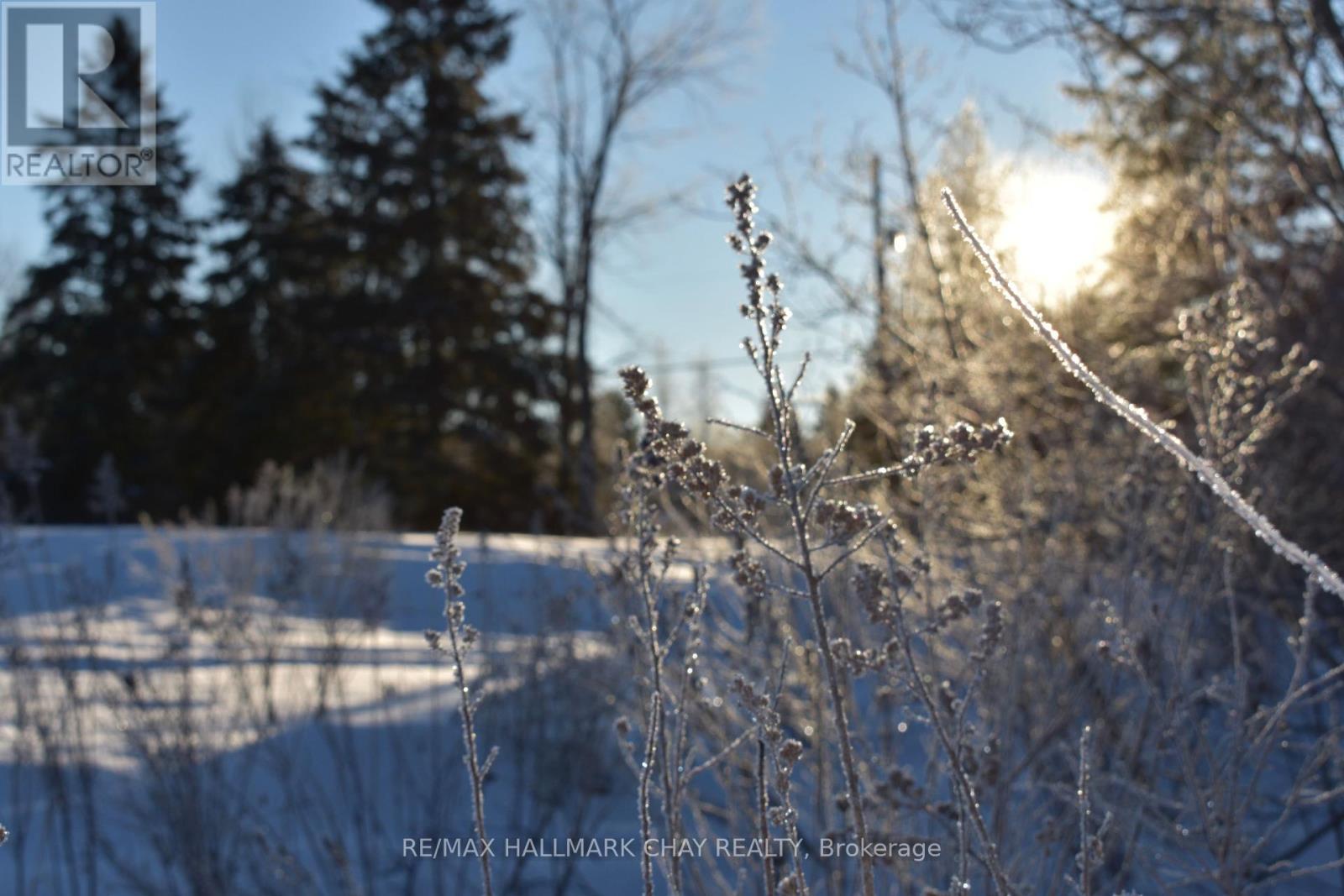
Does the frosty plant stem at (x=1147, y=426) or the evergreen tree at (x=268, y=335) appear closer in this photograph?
the frosty plant stem at (x=1147, y=426)

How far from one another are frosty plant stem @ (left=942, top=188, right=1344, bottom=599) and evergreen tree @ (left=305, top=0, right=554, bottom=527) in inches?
893

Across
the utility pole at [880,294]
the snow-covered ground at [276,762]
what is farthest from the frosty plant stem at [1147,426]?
the utility pole at [880,294]

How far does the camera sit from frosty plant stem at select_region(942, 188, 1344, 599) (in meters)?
0.70

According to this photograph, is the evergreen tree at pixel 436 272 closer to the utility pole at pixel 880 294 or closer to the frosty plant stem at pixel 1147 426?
the utility pole at pixel 880 294

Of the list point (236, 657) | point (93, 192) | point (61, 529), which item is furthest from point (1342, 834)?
point (93, 192)

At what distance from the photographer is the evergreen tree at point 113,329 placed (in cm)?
2597

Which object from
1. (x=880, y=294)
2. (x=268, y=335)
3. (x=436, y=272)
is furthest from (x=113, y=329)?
(x=880, y=294)

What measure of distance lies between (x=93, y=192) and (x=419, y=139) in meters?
9.35

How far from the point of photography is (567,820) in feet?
14.8

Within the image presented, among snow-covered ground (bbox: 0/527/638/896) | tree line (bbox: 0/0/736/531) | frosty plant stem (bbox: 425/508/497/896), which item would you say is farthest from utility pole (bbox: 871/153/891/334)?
tree line (bbox: 0/0/736/531)

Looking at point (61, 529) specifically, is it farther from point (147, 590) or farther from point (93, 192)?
point (93, 192)

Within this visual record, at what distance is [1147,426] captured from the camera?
30.9 inches

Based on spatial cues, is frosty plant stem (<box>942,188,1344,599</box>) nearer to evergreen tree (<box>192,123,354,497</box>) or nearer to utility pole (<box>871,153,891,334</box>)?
utility pole (<box>871,153,891,334</box>)

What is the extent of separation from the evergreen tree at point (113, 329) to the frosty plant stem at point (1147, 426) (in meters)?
26.8
